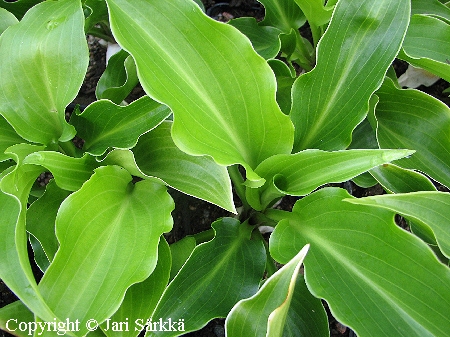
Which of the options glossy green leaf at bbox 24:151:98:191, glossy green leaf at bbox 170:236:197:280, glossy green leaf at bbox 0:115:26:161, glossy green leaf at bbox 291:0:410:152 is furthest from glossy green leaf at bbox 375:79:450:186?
glossy green leaf at bbox 0:115:26:161

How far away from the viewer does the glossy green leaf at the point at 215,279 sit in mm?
674

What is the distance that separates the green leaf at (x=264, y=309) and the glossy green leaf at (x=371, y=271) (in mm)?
61

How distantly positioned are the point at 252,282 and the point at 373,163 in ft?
1.03

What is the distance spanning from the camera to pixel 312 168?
0.64 metres

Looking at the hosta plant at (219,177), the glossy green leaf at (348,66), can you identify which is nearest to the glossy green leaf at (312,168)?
the hosta plant at (219,177)

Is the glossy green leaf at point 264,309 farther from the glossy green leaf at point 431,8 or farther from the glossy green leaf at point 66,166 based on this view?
the glossy green leaf at point 431,8

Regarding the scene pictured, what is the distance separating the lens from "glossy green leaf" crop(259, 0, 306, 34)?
3.30ft

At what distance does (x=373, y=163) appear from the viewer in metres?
0.55

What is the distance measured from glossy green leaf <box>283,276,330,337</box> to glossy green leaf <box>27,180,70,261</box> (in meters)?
0.45

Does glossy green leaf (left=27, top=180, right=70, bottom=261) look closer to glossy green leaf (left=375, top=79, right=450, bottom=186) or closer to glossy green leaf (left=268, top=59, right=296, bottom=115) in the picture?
glossy green leaf (left=268, top=59, right=296, bottom=115)

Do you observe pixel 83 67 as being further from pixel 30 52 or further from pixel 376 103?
pixel 376 103

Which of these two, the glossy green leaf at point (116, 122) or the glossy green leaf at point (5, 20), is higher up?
the glossy green leaf at point (5, 20)

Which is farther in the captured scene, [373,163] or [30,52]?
[30,52]

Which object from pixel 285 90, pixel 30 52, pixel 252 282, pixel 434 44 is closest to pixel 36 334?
pixel 252 282
